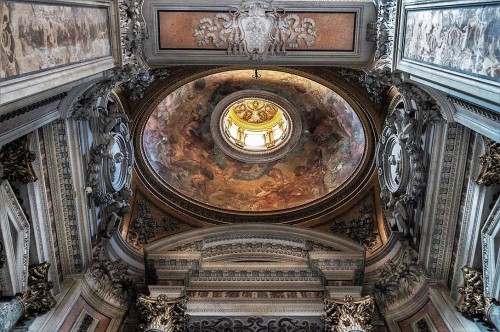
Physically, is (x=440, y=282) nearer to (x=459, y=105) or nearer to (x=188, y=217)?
(x=459, y=105)

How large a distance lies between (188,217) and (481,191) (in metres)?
8.03

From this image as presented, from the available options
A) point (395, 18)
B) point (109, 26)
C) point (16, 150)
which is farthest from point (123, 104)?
point (395, 18)

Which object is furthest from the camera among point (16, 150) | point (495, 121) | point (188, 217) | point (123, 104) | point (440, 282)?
point (188, 217)

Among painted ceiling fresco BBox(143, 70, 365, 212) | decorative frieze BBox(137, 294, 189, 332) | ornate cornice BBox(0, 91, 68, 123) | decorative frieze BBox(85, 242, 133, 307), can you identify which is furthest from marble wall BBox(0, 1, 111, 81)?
painted ceiling fresco BBox(143, 70, 365, 212)

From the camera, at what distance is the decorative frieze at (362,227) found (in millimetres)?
13516

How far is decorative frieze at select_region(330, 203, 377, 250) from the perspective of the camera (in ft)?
44.3

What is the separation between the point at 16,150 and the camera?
8.09 meters

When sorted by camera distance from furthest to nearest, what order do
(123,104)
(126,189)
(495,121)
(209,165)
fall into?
(209,165) < (123,104) < (126,189) < (495,121)

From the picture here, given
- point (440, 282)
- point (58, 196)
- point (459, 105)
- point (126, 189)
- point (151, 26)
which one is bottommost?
point (440, 282)

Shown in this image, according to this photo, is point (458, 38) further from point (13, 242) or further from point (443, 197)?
point (13, 242)

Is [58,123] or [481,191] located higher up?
[58,123]

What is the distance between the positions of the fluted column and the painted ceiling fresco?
5911 mm

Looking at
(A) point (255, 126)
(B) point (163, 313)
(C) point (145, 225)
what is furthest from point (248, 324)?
(A) point (255, 126)

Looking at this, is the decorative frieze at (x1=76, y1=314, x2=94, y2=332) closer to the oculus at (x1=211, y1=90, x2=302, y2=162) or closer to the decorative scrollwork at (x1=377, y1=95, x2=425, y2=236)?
the decorative scrollwork at (x1=377, y1=95, x2=425, y2=236)
